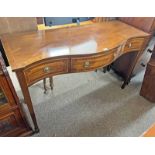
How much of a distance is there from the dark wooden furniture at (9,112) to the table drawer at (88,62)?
47 centimetres

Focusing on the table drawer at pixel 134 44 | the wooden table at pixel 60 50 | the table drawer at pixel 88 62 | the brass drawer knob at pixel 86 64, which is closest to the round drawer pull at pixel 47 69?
the wooden table at pixel 60 50

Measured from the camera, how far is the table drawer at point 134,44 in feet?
4.89

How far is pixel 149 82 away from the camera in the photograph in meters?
1.77

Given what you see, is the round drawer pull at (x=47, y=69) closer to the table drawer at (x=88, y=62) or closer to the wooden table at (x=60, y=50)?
the wooden table at (x=60, y=50)

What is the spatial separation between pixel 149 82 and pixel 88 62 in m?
0.94

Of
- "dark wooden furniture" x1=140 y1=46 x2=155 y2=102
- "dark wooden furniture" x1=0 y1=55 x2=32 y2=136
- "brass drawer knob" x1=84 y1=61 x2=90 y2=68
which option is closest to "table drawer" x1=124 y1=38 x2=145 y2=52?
"dark wooden furniture" x1=140 y1=46 x2=155 y2=102

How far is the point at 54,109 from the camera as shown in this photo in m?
1.69

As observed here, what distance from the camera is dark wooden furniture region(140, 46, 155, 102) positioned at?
169 cm

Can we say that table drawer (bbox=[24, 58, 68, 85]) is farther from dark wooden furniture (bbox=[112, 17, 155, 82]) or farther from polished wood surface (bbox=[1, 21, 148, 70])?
Answer: dark wooden furniture (bbox=[112, 17, 155, 82])

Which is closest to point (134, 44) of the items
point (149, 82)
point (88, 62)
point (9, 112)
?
point (149, 82)

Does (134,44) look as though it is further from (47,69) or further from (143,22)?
(47,69)
